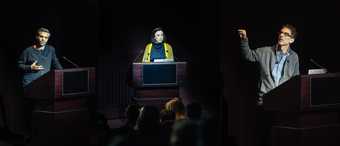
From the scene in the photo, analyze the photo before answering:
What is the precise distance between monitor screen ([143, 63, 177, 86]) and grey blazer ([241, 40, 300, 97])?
1.44 metres

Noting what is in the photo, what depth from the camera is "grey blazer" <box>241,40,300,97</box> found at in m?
7.17

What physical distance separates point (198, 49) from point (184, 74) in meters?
1.25

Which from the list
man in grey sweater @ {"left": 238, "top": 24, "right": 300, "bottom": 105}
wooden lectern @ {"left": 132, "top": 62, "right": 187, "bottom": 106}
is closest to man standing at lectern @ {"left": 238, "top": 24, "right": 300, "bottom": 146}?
man in grey sweater @ {"left": 238, "top": 24, "right": 300, "bottom": 105}

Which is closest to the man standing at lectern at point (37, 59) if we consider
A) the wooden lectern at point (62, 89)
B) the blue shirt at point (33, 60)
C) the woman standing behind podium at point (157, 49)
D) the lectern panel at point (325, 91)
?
the blue shirt at point (33, 60)

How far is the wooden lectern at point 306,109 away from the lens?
6469 millimetres

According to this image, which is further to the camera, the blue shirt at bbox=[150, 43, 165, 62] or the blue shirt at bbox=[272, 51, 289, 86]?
the blue shirt at bbox=[150, 43, 165, 62]

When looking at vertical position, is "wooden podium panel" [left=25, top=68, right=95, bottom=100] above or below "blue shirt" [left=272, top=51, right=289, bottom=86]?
below

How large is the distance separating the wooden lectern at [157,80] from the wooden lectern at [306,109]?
1.86 m

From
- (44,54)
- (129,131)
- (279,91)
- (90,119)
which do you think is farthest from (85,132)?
(129,131)

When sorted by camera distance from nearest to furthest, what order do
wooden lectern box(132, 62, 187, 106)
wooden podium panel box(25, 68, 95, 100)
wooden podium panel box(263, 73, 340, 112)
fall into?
1. wooden podium panel box(263, 73, 340, 112)
2. wooden podium panel box(25, 68, 95, 100)
3. wooden lectern box(132, 62, 187, 106)

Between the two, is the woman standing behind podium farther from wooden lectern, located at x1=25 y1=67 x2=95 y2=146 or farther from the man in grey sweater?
the man in grey sweater

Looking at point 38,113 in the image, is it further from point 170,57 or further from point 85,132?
point 170,57

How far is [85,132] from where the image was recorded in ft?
25.3

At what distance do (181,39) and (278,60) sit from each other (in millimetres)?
2685
